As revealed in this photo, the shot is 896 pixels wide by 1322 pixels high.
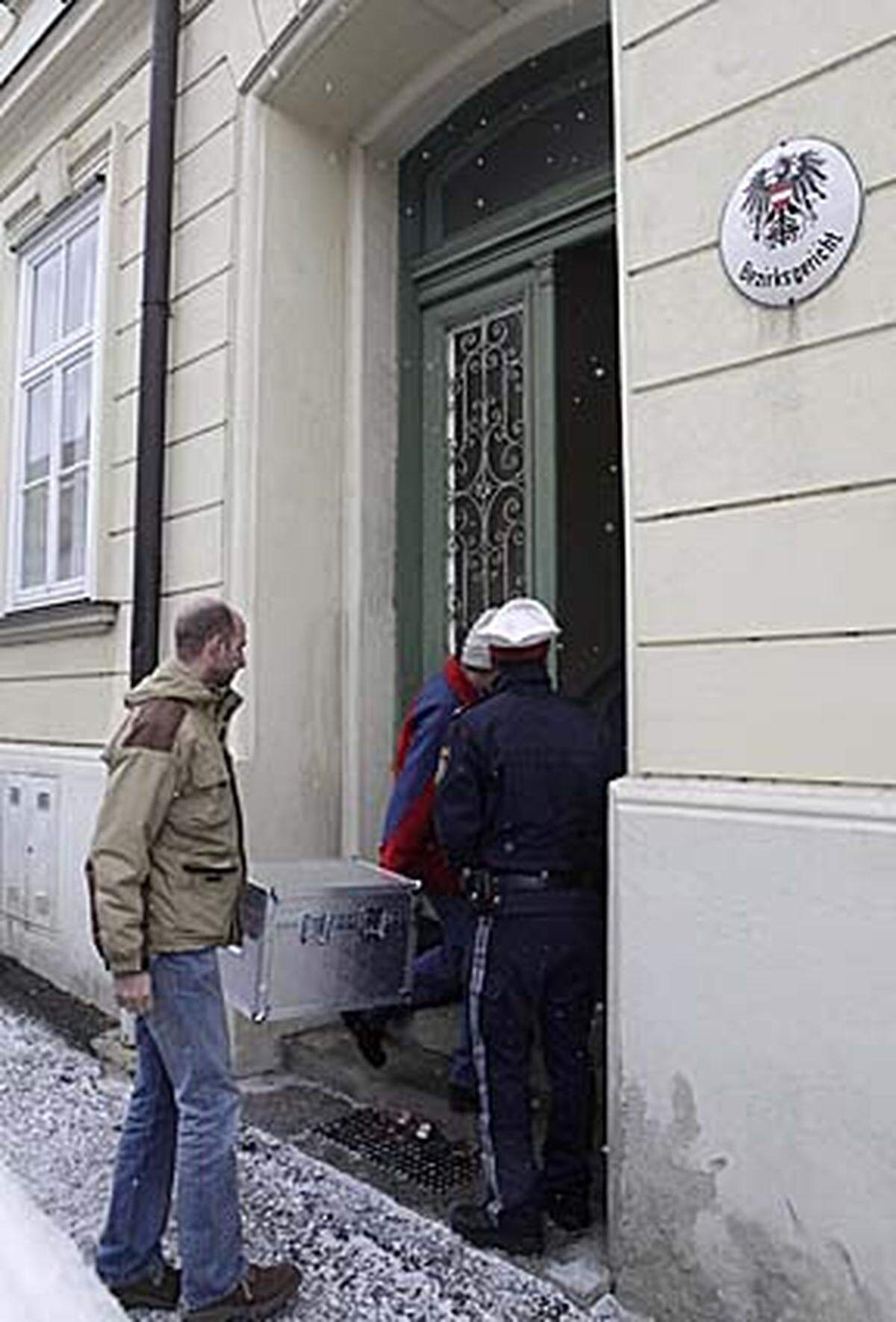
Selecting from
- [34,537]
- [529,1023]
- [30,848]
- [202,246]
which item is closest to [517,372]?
[202,246]

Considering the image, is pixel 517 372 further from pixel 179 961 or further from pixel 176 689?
pixel 179 961

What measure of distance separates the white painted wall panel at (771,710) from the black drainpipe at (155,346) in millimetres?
2824

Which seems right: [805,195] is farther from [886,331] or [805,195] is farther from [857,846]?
[857,846]

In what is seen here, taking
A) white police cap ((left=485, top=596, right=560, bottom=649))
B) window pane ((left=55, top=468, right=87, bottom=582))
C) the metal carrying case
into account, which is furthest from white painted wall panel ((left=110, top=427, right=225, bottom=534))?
white police cap ((left=485, top=596, right=560, bottom=649))

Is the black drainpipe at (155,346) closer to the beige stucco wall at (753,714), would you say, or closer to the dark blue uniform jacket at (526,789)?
the dark blue uniform jacket at (526,789)

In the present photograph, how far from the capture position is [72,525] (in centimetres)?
623

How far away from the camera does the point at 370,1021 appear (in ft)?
14.2

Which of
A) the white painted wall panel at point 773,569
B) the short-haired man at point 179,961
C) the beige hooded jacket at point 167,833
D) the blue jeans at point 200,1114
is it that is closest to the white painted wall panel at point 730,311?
the white painted wall panel at point 773,569

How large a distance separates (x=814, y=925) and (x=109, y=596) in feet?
Result: 12.9

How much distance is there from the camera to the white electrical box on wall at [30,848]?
5.95 m

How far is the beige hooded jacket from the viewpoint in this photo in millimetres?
2758

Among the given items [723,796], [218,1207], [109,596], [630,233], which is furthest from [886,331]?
[109,596]

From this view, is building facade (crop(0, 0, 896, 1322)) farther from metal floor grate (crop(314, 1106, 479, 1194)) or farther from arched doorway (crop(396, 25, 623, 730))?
metal floor grate (crop(314, 1106, 479, 1194))

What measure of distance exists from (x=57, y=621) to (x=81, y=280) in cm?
197
